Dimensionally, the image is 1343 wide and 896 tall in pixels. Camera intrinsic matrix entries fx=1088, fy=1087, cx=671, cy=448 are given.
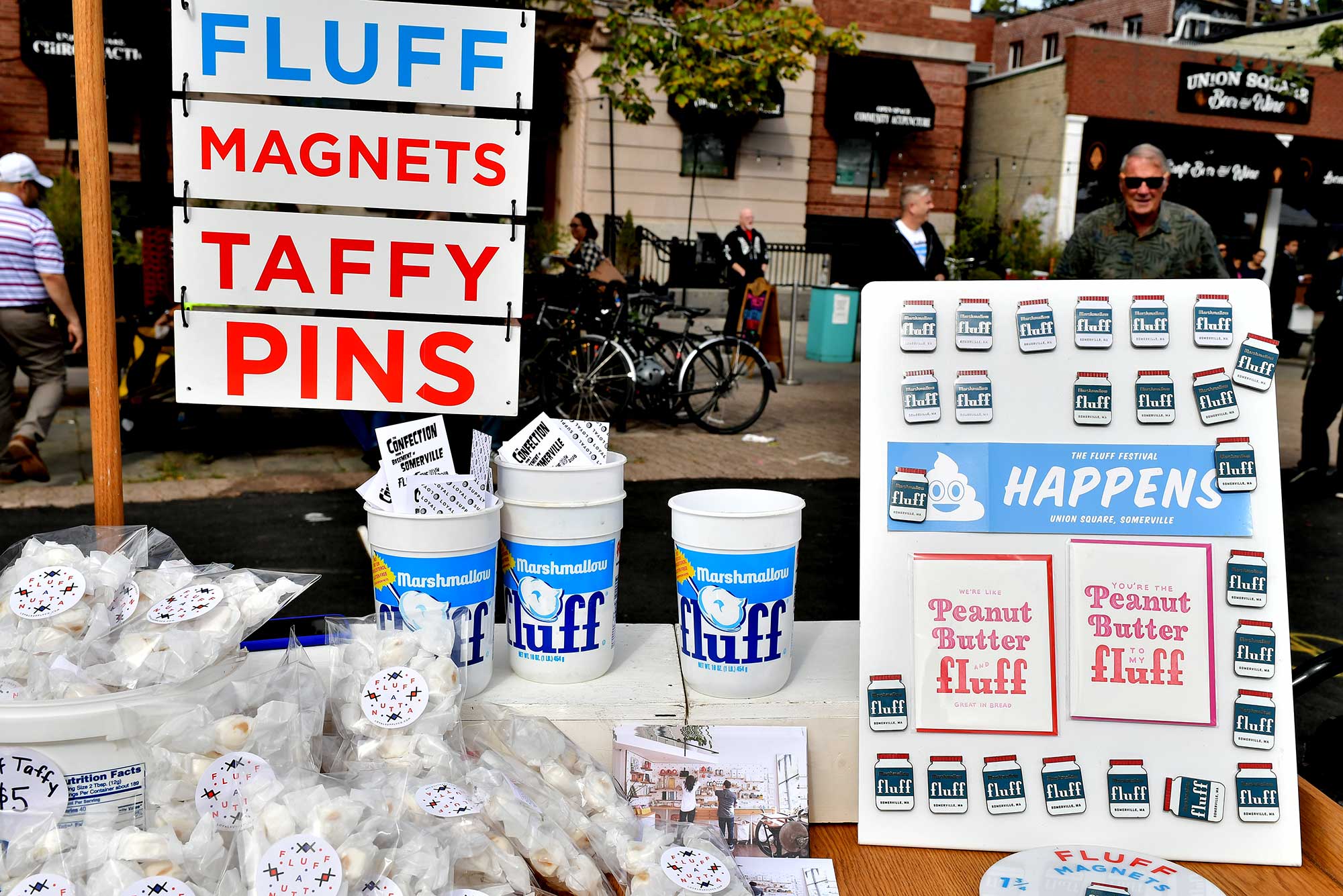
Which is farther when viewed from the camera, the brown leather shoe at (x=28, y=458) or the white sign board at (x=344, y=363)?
the brown leather shoe at (x=28, y=458)

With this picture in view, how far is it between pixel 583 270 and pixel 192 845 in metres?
9.10

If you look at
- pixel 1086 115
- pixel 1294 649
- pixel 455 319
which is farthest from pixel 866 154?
pixel 455 319

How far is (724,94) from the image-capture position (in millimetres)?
10328

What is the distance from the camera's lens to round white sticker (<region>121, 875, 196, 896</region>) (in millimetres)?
1468

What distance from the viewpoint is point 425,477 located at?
206cm

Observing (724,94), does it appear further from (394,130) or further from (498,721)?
(498,721)

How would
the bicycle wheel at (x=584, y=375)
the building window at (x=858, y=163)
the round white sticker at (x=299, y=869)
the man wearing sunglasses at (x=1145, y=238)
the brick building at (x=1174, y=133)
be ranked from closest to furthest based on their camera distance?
the round white sticker at (x=299, y=869), the man wearing sunglasses at (x=1145, y=238), the bicycle wheel at (x=584, y=375), the building window at (x=858, y=163), the brick building at (x=1174, y=133)

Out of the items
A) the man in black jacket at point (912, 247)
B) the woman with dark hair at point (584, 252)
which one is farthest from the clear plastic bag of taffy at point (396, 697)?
the woman with dark hair at point (584, 252)

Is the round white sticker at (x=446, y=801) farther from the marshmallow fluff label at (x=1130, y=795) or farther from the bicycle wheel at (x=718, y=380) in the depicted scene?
the bicycle wheel at (x=718, y=380)

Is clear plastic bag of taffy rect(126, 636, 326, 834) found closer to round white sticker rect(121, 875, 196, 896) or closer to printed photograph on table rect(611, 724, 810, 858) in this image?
round white sticker rect(121, 875, 196, 896)

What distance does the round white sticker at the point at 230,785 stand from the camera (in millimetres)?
1615

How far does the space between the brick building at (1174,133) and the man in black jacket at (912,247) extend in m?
16.9

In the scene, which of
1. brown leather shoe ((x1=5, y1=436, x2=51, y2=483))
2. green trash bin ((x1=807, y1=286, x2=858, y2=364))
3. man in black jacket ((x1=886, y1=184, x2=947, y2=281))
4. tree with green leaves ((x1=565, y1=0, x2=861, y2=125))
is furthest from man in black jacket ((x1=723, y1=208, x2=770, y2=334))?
brown leather shoe ((x1=5, y1=436, x2=51, y2=483))

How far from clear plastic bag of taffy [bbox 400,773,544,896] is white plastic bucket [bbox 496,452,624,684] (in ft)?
1.58
